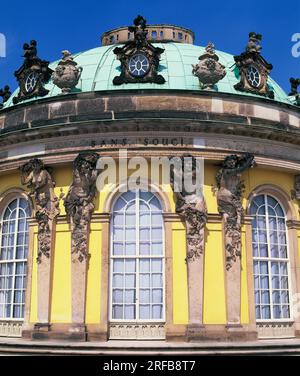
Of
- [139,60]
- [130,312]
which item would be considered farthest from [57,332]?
[139,60]

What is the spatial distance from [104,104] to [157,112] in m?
1.88

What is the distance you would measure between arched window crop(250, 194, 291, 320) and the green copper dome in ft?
13.4

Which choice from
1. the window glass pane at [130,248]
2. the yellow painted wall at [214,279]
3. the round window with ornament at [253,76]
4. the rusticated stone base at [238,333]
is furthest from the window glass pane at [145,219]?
the round window with ornament at [253,76]

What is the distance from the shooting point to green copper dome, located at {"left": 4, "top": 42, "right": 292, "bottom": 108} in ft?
61.5

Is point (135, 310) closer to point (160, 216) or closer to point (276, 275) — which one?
point (160, 216)

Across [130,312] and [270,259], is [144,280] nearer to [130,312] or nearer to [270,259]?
[130,312]

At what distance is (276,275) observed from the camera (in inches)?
706

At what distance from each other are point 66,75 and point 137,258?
6.62m

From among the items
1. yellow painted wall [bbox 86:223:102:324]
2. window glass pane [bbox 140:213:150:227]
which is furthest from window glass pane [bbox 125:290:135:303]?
window glass pane [bbox 140:213:150:227]

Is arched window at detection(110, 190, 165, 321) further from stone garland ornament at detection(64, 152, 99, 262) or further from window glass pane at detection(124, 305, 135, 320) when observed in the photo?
stone garland ornament at detection(64, 152, 99, 262)

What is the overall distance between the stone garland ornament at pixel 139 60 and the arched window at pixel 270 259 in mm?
5476

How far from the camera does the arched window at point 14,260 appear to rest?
18016mm

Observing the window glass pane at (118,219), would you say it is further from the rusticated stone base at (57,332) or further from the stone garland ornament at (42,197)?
the rusticated stone base at (57,332)

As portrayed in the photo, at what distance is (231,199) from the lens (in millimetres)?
17125
